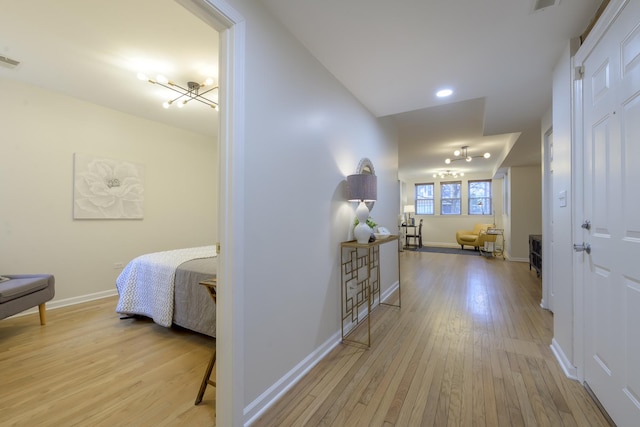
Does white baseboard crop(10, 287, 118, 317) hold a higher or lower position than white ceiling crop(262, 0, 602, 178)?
lower

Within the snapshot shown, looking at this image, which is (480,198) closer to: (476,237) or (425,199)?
(425,199)

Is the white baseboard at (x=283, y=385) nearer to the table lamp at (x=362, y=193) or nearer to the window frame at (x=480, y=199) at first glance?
the table lamp at (x=362, y=193)

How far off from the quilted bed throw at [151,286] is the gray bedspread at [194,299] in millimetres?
91

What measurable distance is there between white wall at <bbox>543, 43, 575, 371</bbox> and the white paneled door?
0.18 metres

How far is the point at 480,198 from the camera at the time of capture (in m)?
8.98

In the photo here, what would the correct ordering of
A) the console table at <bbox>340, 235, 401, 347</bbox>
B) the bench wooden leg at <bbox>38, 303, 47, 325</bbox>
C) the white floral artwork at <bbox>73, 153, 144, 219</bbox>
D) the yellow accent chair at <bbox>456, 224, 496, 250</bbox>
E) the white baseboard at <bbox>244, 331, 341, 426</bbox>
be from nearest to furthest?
the white baseboard at <bbox>244, 331, 341, 426</bbox> < the console table at <bbox>340, 235, 401, 347</bbox> < the bench wooden leg at <bbox>38, 303, 47, 325</bbox> < the white floral artwork at <bbox>73, 153, 144, 219</bbox> < the yellow accent chair at <bbox>456, 224, 496, 250</bbox>

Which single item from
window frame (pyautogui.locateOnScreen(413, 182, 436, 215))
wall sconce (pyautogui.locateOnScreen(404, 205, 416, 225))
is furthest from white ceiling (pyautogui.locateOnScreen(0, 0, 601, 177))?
window frame (pyautogui.locateOnScreen(413, 182, 436, 215))

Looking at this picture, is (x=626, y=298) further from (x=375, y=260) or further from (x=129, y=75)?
(x=129, y=75)

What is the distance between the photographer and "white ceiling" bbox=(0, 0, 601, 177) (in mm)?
1627

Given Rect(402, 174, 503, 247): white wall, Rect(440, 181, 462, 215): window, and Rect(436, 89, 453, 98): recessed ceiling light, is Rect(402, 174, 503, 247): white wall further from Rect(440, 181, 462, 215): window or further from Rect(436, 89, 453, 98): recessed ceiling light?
Rect(436, 89, 453, 98): recessed ceiling light

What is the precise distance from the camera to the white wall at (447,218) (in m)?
8.64

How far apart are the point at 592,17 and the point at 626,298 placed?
1.68 m

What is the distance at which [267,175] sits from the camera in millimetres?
1573

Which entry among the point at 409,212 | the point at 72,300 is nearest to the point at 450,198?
the point at 409,212
